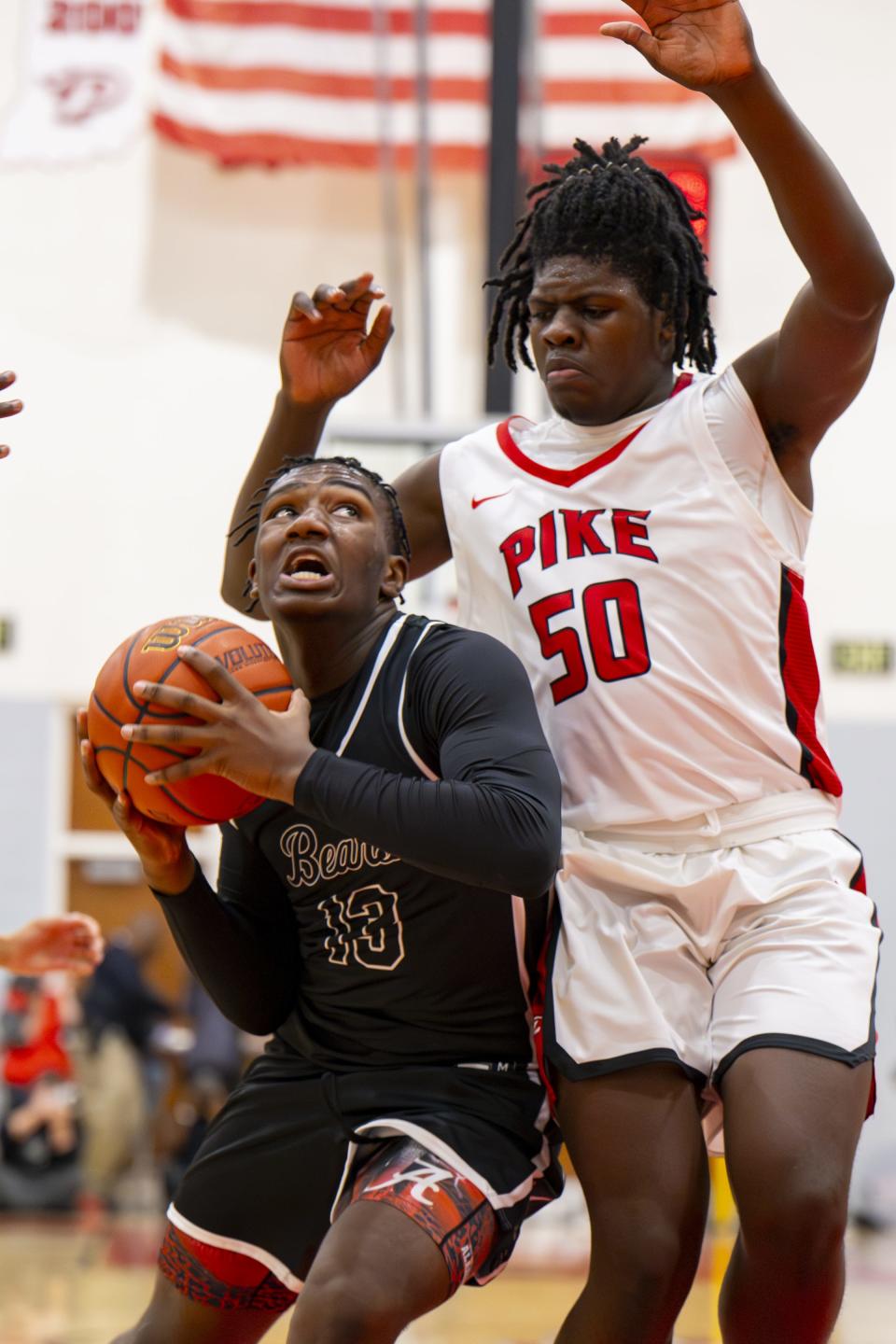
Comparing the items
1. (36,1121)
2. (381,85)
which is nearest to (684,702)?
(36,1121)

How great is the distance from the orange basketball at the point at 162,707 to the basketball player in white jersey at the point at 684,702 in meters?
0.59

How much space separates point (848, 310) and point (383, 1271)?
182cm

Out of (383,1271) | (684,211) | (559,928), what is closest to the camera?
(383,1271)

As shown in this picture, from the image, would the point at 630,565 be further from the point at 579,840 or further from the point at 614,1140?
the point at 614,1140

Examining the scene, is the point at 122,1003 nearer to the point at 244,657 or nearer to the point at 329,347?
the point at 329,347

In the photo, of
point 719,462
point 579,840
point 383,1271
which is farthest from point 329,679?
point 383,1271

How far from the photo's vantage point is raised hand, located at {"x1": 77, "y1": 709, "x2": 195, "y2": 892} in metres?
3.02

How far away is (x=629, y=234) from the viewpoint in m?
3.35

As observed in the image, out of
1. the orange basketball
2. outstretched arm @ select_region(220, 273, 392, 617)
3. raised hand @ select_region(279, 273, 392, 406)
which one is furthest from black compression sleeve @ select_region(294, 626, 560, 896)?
raised hand @ select_region(279, 273, 392, 406)

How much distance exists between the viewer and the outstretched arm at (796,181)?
296 centimetres

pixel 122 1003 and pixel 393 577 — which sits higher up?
pixel 393 577

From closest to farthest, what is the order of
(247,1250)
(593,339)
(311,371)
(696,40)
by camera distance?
(696,40) < (247,1250) < (593,339) < (311,371)

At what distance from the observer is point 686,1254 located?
2895 millimetres

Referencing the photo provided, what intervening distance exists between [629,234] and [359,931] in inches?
57.1
